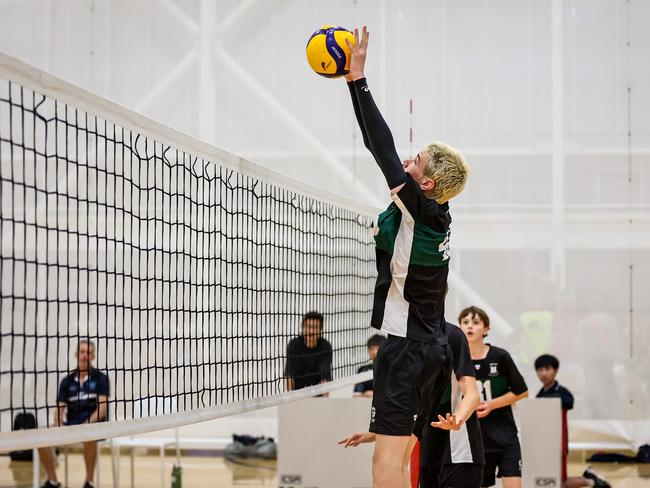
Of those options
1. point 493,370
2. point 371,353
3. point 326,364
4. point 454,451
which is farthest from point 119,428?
point 371,353

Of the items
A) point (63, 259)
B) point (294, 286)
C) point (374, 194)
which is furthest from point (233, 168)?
point (63, 259)

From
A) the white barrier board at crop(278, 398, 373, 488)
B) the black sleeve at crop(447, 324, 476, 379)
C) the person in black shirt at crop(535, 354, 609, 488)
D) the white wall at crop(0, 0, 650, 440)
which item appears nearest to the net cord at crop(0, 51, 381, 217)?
the black sleeve at crop(447, 324, 476, 379)

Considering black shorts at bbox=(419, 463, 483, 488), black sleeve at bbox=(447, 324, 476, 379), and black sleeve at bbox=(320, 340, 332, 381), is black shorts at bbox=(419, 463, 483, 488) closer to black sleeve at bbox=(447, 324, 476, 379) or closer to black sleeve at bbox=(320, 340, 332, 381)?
black sleeve at bbox=(447, 324, 476, 379)

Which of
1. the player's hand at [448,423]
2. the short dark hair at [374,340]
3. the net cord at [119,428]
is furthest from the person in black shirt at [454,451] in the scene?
the short dark hair at [374,340]

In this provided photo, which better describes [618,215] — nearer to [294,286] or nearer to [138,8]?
[294,286]

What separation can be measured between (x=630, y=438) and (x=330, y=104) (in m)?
5.37

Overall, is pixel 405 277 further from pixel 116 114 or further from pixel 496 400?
pixel 496 400

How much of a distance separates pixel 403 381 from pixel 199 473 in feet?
23.0

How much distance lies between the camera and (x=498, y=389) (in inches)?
270

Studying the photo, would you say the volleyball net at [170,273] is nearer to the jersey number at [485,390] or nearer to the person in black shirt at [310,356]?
the person in black shirt at [310,356]

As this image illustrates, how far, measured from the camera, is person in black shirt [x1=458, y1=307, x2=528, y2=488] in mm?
6566

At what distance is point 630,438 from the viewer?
1096 cm

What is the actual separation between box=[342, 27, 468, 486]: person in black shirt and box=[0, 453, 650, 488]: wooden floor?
591 cm

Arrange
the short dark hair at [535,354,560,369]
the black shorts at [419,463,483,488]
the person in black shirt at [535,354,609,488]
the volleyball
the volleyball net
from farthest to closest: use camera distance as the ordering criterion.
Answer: the short dark hair at [535,354,560,369], the person in black shirt at [535,354,609,488], the black shorts at [419,463,483,488], the volleyball, the volleyball net
